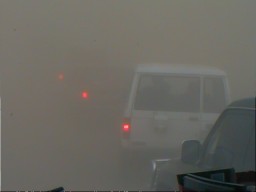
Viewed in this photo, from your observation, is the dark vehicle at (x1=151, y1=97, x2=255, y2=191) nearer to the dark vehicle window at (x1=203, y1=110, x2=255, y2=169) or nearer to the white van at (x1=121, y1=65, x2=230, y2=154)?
the dark vehicle window at (x1=203, y1=110, x2=255, y2=169)

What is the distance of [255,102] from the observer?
2932mm

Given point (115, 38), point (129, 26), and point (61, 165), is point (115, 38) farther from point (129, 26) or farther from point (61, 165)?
point (61, 165)

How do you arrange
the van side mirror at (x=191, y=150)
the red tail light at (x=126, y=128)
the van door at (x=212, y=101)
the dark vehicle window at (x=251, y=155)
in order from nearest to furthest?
the dark vehicle window at (x=251, y=155) < the van side mirror at (x=191, y=150) < the van door at (x=212, y=101) < the red tail light at (x=126, y=128)

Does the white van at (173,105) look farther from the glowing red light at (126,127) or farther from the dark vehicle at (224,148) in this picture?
the dark vehicle at (224,148)

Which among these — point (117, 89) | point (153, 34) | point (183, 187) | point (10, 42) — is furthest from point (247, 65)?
point (183, 187)

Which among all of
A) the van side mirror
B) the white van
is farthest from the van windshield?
the van side mirror

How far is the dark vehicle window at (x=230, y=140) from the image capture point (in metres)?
2.94

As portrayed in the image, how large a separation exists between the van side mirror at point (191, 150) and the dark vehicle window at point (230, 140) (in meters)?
0.08

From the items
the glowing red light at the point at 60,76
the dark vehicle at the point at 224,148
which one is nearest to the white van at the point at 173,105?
the dark vehicle at the point at 224,148

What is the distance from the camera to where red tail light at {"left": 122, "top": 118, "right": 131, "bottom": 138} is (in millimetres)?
3794

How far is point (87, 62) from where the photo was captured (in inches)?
151

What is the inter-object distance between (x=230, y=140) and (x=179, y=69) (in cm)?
77

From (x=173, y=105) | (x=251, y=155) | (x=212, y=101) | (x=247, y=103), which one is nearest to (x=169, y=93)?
(x=173, y=105)

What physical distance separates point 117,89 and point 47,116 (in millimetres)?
515
